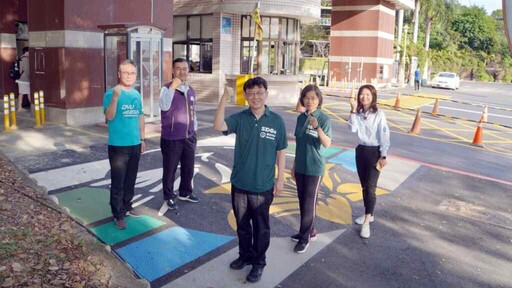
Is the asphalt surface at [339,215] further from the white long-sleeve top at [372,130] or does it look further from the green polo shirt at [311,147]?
the white long-sleeve top at [372,130]

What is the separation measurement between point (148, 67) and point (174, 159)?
7221 mm

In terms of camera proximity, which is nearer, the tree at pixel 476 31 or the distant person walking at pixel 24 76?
the distant person walking at pixel 24 76

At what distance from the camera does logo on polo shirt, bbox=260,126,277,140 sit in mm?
4320

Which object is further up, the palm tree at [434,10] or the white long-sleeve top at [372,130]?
the palm tree at [434,10]

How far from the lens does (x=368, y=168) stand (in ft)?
18.4

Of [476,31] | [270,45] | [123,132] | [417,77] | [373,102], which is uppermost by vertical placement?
[476,31]

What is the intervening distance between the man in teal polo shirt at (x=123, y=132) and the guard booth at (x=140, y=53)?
649 cm

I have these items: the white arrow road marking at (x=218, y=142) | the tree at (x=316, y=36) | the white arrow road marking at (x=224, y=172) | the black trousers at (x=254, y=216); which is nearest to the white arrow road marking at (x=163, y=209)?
the white arrow road marking at (x=224, y=172)

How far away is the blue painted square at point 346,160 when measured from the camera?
9.29 m

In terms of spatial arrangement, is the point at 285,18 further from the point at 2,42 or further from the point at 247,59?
the point at 2,42

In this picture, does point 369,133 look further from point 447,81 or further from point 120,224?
point 447,81

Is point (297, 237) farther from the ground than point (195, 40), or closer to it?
closer to it

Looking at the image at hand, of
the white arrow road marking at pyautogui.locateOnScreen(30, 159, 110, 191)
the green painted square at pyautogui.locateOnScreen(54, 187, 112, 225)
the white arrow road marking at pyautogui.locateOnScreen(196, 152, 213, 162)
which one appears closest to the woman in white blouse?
the green painted square at pyautogui.locateOnScreen(54, 187, 112, 225)

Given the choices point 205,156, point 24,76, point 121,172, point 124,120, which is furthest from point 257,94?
point 24,76
